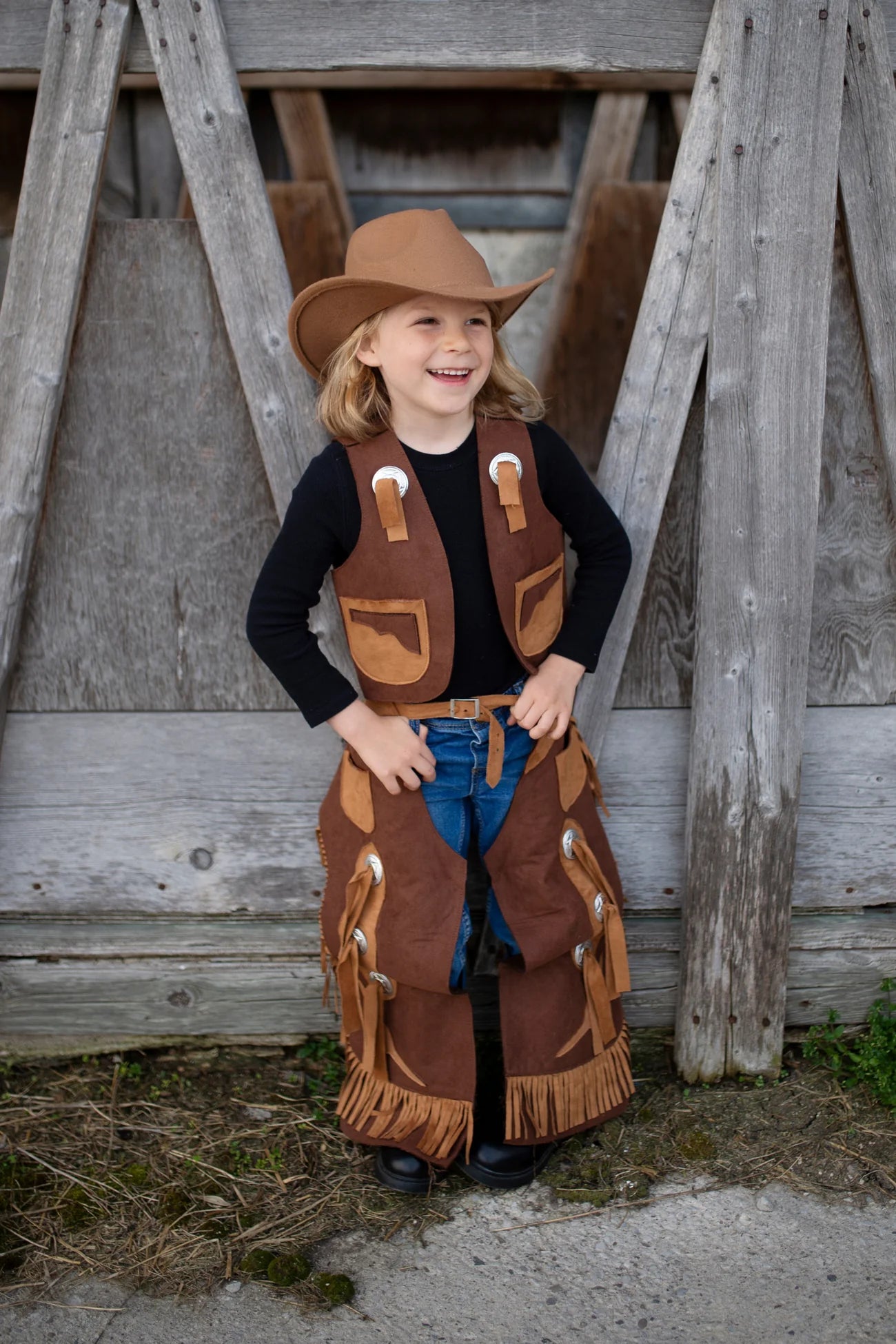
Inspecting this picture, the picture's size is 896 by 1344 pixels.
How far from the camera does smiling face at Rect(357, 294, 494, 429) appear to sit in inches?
69.9

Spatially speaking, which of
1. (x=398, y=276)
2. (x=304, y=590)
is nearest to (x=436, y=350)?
(x=398, y=276)

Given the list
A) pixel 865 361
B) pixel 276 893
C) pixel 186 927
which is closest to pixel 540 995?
pixel 276 893

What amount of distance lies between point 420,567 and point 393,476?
0.53 ft

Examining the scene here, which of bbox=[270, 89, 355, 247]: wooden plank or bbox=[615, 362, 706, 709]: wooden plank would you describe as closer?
bbox=[615, 362, 706, 709]: wooden plank

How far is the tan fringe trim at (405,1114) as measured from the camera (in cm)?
205

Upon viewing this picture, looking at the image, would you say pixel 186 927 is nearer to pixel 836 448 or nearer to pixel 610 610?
pixel 610 610

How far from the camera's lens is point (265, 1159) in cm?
219

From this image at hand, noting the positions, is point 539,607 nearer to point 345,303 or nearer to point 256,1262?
point 345,303

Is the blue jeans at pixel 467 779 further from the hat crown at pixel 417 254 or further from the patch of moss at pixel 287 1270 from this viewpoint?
the hat crown at pixel 417 254

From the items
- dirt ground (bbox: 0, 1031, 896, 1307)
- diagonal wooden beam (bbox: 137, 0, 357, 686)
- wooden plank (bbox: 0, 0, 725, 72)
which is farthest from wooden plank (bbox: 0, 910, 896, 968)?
wooden plank (bbox: 0, 0, 725, 72)

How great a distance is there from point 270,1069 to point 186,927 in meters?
0.39

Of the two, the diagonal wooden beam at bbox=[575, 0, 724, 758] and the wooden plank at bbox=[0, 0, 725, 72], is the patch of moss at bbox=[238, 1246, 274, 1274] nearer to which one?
the diagonal wooden beam at bbox=[575, 0, 724, 758]

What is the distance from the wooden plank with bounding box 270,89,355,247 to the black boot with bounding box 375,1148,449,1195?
2961mm

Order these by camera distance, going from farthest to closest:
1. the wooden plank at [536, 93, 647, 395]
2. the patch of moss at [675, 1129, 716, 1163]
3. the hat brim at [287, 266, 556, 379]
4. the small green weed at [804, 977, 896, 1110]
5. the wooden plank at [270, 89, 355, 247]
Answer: the wooden plank at [536, 93, 647, 395]
the wooden plank at [270, 89, 355, 247]
the small green weed at [804, 977, 896, 1110]
the patch of moss at [675, 1129, 716, 1163]
the hat brim at [287, 266, 556, 379]
